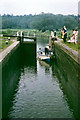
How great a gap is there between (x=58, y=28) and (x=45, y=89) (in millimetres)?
82199

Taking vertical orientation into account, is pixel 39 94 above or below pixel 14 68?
below

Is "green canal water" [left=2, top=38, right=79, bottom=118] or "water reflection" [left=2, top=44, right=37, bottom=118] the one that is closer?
"green canal water" [left=2, top=38, right=79, bottom=118]

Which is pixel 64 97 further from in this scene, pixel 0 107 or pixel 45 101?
pixel 0 107

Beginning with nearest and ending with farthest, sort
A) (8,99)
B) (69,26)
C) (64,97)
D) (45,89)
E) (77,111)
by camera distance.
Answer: (77,111) < (8,99) < (64,97) < (45,89) < (69,26)

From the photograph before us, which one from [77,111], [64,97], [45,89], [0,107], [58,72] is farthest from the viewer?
[58,72]

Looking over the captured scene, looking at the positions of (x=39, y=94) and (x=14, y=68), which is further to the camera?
(x=14, y=68)

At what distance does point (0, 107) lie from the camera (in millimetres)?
9750

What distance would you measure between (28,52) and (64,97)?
45.2ft

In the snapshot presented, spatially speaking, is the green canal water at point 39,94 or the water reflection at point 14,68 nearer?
the green canal water at point 39,94

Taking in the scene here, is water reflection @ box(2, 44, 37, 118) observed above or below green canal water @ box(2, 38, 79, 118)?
above

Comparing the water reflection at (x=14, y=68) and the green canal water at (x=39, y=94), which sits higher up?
the water reflection at (x=14, y=68)

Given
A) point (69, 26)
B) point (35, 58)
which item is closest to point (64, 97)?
point (35, 58)

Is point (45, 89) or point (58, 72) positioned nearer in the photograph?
point (45, 89)

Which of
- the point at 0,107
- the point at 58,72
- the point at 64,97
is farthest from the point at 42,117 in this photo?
the point at 58,72
